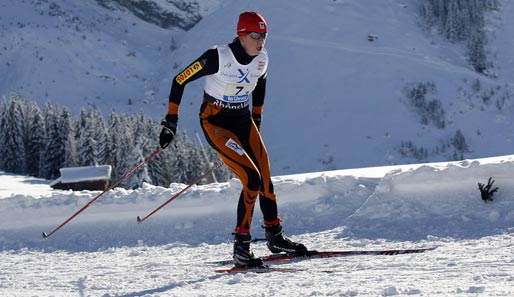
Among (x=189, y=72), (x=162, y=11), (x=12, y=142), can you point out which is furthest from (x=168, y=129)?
(x=162, y=11)

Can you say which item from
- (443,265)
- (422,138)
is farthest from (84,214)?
(422,138)

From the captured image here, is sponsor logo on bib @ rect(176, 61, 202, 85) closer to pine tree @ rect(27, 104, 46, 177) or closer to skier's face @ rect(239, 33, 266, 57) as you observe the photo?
skier's face @ rect(239, 33, 266, 57)

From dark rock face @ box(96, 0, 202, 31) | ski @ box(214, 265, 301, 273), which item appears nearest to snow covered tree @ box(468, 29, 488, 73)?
dark rock face @ box(96, 0, 202, 31)

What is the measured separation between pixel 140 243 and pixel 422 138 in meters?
56.0

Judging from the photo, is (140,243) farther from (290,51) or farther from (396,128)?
(290,51)

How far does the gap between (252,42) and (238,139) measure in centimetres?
96

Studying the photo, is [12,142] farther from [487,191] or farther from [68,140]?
[487,191]

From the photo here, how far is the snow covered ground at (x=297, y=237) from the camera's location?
16.9 ft

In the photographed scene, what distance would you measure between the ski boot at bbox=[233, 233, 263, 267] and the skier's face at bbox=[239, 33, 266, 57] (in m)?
1.72

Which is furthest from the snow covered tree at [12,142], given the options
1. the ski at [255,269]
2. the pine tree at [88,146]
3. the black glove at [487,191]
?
the ski at [255,269]

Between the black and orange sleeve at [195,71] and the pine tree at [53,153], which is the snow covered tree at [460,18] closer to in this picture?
the pine tree at [53,153]

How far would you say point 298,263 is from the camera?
6215 millimetres

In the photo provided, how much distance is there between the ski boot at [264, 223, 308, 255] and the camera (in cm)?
652

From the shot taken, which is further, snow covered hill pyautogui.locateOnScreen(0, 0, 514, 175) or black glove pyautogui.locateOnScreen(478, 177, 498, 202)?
snow covered hill pyautogui.locateOnScreen(0, 0, 514, 175)
